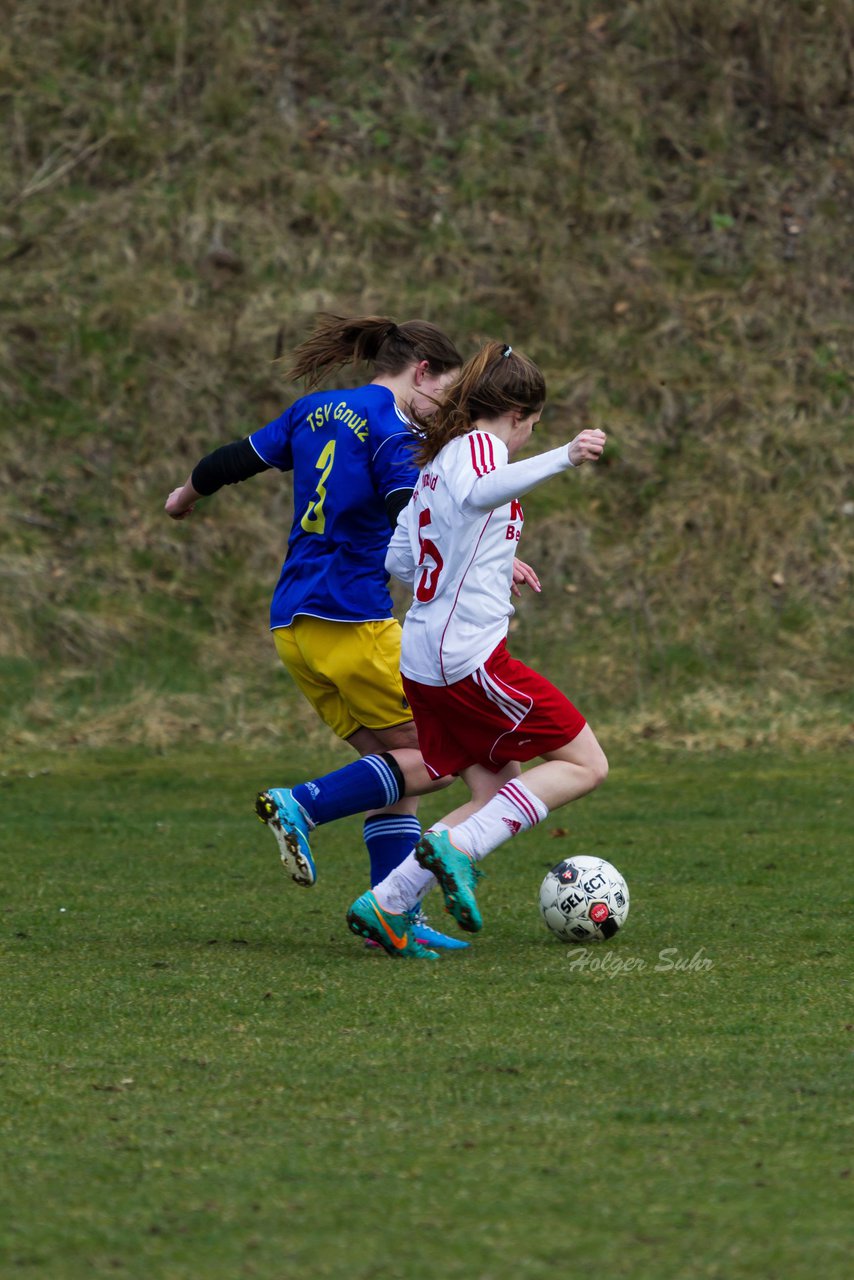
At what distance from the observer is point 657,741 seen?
11.3m

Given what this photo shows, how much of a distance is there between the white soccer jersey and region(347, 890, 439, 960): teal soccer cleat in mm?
745

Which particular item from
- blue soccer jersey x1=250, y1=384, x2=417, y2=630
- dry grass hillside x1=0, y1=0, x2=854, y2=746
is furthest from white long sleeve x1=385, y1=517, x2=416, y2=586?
dry grass hillside x1=0, y1=0, x2=854, y2=746

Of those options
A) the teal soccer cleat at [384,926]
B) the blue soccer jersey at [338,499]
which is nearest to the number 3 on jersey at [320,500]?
the blue soccer jersey at [338,499]

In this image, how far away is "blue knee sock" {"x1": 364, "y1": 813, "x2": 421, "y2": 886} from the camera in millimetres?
5910

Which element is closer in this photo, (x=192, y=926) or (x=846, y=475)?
(x=192, y=926)

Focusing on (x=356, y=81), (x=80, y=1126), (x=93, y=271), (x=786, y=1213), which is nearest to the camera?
(x=786, y=1213)

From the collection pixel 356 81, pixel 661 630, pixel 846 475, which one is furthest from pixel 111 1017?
pixel 356 81

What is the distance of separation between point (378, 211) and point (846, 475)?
4851 mm

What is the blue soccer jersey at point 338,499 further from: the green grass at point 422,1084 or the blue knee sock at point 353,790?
the green grass at point 422,1084

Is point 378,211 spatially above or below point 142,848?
above

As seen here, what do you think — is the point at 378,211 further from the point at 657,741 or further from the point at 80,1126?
the point at 80,1126

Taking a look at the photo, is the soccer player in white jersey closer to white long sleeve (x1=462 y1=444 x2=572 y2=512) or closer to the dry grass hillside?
white long sleeve (x1=462 y1=444 x2=572 y2=512)

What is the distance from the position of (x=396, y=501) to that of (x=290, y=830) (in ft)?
3.65

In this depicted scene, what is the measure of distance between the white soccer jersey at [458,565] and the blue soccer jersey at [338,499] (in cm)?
36
